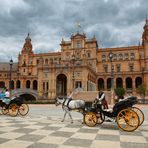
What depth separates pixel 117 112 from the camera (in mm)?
9164

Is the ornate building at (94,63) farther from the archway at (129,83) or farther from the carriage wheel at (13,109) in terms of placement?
the carriage wheel at (13,109)

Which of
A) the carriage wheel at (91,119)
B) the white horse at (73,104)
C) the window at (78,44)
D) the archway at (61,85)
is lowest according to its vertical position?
the carriage wheel at (91,119)

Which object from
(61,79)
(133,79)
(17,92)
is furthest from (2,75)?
(133,79)

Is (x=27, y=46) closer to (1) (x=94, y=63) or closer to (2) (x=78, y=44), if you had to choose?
(2) (x=78, y=44)

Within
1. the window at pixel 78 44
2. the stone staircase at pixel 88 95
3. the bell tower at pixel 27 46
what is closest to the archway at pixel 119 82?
the window at pixel 78 44

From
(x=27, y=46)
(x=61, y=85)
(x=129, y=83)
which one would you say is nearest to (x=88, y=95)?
(x=61, y=85)

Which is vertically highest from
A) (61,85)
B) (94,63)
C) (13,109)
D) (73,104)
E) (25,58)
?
(25,58)

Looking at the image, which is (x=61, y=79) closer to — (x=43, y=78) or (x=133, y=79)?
(x=43, y=78)

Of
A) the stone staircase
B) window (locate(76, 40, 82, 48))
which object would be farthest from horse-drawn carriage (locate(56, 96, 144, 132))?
window (locate(76, 40, 82, 48))

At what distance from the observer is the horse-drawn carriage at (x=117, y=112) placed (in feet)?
28.8

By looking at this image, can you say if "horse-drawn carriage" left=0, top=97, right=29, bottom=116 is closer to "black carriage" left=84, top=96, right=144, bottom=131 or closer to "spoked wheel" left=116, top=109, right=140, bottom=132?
"black carriage" left=84, top=96, right=144, bottom=131

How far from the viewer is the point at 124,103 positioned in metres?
8.98

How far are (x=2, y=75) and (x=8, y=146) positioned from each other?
283 feet

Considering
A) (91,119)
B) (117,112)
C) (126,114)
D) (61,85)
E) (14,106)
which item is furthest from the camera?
(61,85)
